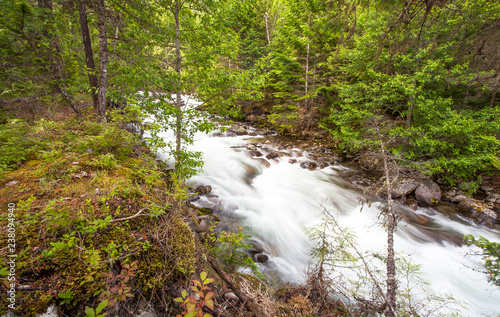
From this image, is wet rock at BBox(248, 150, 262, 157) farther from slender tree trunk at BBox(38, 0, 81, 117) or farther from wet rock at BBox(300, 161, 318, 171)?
slender tree trunk at BBox(38, 0, 81, 117)

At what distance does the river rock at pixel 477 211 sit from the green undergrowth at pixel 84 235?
1025cm

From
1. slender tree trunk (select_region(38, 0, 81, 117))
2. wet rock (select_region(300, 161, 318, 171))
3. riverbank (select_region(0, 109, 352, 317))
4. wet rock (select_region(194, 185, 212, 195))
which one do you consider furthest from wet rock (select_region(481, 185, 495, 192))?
slender tree trunk (select_region(38, 0, 81, 117))

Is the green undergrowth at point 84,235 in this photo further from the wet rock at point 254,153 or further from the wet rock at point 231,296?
the wet rock at point 254,153

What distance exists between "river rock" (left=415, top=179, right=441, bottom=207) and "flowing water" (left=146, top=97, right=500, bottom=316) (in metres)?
0.33

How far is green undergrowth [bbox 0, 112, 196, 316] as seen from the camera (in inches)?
65.2

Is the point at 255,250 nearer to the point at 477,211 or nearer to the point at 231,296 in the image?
the point at 231,296

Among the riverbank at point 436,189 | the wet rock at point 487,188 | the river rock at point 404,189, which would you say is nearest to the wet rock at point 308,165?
the riverbank at point 436,189

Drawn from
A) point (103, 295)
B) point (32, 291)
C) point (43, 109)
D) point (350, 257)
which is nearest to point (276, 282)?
point (350, 257)

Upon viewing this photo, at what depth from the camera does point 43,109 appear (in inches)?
335

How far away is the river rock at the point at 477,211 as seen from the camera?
6.93 meters

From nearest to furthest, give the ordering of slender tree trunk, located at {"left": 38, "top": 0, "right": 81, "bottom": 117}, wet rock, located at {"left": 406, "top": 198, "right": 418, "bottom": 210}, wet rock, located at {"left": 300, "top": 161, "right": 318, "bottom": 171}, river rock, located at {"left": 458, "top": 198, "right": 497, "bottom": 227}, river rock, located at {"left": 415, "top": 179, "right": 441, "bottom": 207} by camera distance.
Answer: slender tree trunk, located at {"left": 38, "top": 0, "right": 81, "bottom": 117}
river rock, located at {"left": 458, "top": 198, "right": 497, "bottom": 227}
wet rock, located at {"left": 406, "top": 198, "right": 418, "bottom": 210}
river rock, located at {"left": 415, "top": 179, "right": 441, "bottom": 207}
wet rock, located at {"left": 300, "top": 161, "right": 318, "bottom": 171}

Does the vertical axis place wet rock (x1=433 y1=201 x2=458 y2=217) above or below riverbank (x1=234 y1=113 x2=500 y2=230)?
below

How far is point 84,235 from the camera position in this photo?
2.00 metres

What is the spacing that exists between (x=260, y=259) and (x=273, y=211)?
231 centimetres
